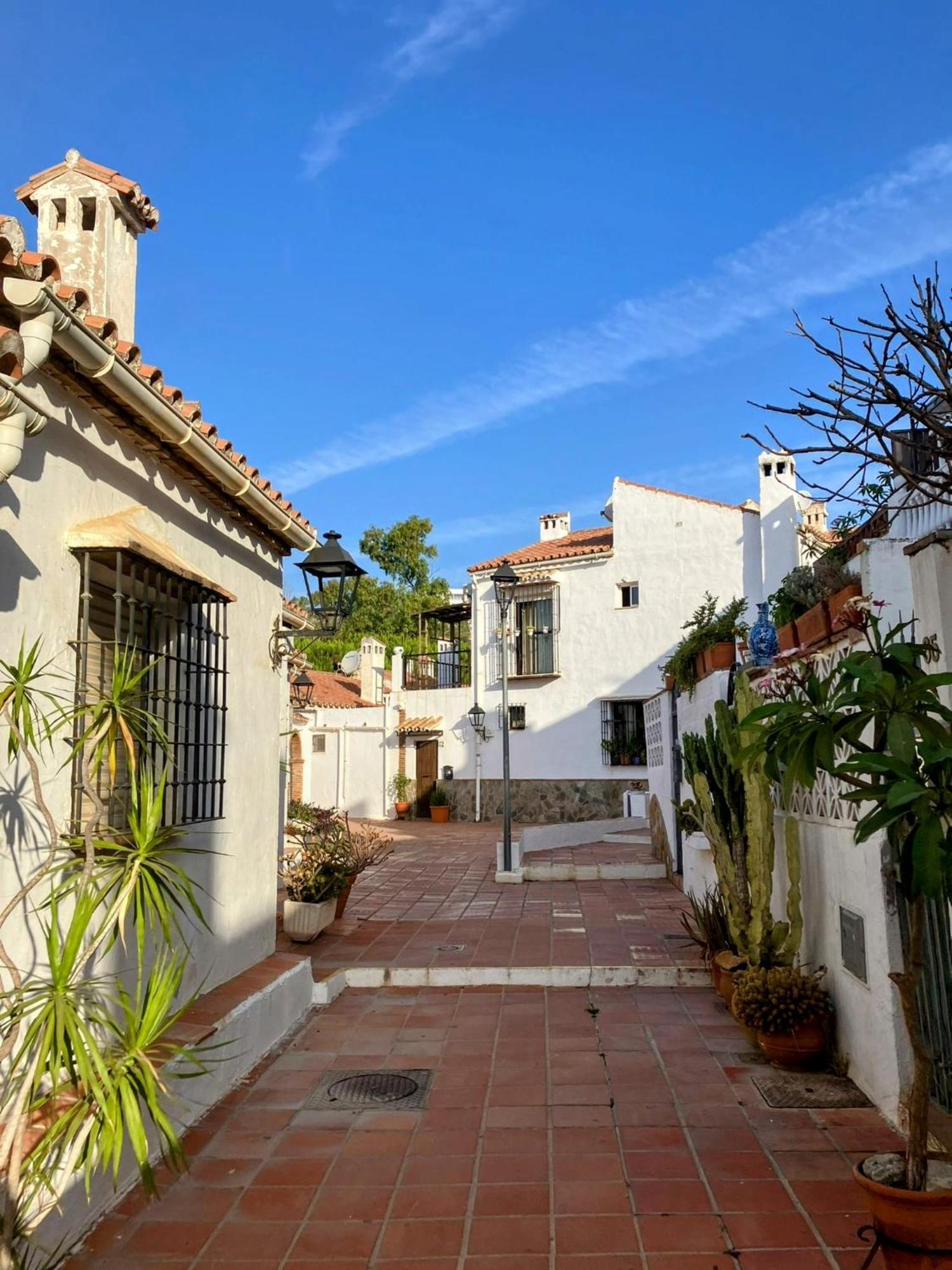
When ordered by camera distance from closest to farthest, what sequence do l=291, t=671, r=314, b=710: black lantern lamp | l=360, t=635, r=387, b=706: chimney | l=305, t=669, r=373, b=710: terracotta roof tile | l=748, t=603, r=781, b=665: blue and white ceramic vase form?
l=748, t=603, r=781, b=665: blue and white ceramic vase
l=291, t=671, r=314, b=710: black lantern lamp
l=305, t=669, r=373, b=710: terracotta roof tile
l=360, t=635, r=387, b=706: chimney

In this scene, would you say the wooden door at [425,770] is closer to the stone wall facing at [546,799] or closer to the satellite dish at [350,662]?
the stone wall facing at [546,799]

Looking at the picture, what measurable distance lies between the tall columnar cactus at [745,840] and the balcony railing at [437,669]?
20.5 meters

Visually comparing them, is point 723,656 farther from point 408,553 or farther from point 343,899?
point 408,553

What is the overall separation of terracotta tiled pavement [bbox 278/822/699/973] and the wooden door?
11.1m

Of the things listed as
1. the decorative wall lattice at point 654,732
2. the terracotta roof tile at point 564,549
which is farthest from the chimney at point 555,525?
the decorative wall lattice at point 654,732

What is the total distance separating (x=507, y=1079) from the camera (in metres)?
5.10

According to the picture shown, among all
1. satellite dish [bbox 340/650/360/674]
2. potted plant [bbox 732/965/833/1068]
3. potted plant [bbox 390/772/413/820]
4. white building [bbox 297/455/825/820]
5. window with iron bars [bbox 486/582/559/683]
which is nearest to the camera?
potted plant [bbox 732/965/833/1068]

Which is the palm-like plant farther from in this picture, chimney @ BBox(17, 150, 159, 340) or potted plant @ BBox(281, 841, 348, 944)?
potted plant @ BBox(281, 841, 348, 944)

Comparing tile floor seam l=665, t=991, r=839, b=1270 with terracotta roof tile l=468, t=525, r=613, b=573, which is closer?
tile floor seam l=665, t=991, r=839, b=1270

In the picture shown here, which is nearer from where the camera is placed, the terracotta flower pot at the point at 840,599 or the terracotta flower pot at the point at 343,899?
the terracotta flower pot at the point at 840,599

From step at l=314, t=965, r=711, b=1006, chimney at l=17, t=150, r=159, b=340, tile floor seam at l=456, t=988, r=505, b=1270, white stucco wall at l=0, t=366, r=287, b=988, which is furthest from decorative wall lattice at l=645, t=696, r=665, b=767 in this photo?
chimney at l=17, t=150, r=159, b=340

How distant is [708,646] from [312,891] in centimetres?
455

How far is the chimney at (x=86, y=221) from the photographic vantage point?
5.36 metres

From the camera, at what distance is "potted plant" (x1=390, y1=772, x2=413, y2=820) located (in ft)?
83.3
